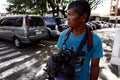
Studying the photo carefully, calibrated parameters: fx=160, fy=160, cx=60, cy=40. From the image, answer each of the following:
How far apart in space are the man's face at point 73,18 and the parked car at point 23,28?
21.5 feet

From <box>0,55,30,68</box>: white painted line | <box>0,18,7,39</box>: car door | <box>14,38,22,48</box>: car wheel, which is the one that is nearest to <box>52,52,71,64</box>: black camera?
<box>0,55,30,68</box>: white painted line

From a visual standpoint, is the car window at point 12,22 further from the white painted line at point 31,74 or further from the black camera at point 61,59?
the black camera at point 61,59

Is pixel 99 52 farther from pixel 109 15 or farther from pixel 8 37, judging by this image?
pixel 109 15

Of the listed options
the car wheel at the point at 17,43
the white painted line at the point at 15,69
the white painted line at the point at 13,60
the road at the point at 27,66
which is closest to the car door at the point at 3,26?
the car wheel at the point at 17,43

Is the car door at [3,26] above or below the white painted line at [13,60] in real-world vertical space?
above

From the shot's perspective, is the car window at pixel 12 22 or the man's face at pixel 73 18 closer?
the man's face at pixel 73 18

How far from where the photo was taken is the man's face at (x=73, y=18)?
5.32 ft

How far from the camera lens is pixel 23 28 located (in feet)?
26.4

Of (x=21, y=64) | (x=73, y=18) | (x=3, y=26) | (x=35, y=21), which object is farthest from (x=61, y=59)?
(x=3, y=26)

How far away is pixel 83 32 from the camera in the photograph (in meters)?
1.71

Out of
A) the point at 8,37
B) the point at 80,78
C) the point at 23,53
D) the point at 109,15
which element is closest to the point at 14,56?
the point at 23,53

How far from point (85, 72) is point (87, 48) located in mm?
304

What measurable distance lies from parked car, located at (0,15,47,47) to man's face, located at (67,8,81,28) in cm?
655

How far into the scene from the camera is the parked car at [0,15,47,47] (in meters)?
8.07
